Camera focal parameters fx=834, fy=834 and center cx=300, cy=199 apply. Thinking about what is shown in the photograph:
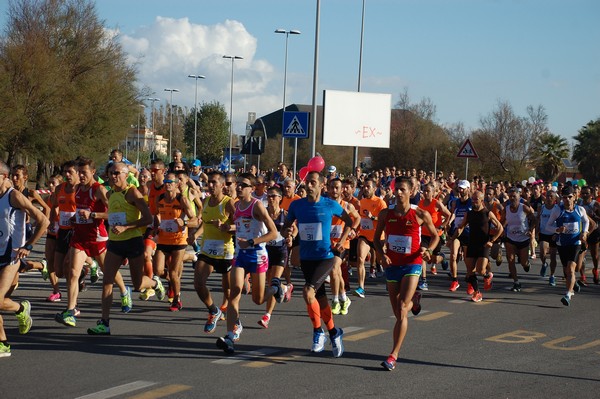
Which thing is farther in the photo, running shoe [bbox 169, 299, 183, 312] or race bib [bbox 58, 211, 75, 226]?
race bib [bbox 58, 211, 75, 226]

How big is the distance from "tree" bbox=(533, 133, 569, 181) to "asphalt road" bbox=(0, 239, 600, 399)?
47646mm

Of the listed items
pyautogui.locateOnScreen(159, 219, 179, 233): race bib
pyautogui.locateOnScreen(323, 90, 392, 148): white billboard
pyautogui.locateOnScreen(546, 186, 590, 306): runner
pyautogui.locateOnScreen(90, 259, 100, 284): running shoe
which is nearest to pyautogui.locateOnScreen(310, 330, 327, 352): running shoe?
pyautogui.locateOnScreen(159, 219, 179, 233): race bib

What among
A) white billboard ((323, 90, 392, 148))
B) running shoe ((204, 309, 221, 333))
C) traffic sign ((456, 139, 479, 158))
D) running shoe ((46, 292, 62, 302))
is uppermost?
white billboard ((323, 90, 392, 148))

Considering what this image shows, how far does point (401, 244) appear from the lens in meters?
8.66

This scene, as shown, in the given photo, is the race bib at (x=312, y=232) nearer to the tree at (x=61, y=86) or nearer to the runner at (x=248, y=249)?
the runner at (x=248, y=249)

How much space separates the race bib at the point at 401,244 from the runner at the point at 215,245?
79.0 inches

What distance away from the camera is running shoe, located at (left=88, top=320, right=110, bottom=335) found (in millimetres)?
9336

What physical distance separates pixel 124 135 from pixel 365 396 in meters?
42.0

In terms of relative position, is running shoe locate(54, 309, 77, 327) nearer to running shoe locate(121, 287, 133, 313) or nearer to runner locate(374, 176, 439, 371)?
running shoe locate(121, 287, 133, 313)

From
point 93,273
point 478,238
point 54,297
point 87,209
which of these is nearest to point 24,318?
point 87,209

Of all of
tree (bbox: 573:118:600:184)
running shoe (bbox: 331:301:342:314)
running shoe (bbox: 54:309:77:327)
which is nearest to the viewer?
running shoe (bbox: 54:309:77:327)

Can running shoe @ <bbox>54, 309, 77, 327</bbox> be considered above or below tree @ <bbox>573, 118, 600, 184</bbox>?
below

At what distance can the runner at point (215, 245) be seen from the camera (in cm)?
967

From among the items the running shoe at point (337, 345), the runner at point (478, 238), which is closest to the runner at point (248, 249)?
the running shoe at point (337, 345)
